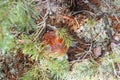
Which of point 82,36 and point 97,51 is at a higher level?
point 82,36

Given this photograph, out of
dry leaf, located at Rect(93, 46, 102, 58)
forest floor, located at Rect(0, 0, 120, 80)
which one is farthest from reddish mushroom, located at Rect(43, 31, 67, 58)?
dry leaf, located at Rect(93, 46, 102, 58)

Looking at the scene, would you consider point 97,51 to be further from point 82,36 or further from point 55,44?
point 55,44

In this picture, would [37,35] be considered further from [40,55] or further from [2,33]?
[2,33]

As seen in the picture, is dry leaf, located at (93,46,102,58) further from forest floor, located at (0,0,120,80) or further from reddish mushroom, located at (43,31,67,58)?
reddish mushroom, located at (43,31,67,58)

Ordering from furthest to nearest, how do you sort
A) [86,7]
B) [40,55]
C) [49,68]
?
[86,7] → [49,68] → [40,55]

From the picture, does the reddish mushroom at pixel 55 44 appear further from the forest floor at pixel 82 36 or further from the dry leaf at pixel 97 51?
the dry leaf at pixel 97 51

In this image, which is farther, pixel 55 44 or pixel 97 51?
pixel 97 51

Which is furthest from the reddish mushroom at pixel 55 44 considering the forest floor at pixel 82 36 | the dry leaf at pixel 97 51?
the dry leaf at pixel 97 51

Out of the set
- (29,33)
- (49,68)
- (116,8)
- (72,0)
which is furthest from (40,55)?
(116,8)

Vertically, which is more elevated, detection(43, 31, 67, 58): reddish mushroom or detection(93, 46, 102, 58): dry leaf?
detection(43, 31, 67, 58): reddish mushroom

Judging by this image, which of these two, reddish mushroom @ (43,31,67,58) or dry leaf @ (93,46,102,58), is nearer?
reddish mushroom @ (43,31,67,58)

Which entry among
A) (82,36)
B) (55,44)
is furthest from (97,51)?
(55,44)
